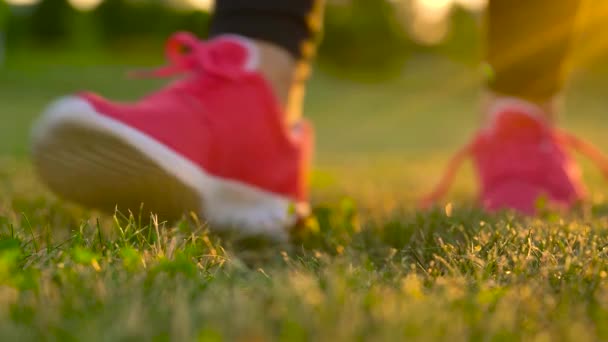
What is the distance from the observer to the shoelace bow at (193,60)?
177 centimetres

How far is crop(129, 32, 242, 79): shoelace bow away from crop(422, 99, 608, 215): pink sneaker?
2.85 feet

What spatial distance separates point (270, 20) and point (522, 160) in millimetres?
908

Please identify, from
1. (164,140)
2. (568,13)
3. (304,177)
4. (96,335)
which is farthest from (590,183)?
(96,335)

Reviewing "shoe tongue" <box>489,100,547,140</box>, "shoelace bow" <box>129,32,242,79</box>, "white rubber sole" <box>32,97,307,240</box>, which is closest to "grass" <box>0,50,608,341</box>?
"white rubber sole" <box>32,97,307,240</box>

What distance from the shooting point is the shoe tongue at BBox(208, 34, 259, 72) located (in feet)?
5.92

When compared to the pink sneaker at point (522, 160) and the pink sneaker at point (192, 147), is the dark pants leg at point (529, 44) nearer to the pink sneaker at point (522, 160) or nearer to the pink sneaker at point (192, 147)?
the pink sneaker at point (522, 160)

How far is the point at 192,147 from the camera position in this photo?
1623 mm

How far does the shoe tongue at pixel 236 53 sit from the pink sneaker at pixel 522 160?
31.9 inches

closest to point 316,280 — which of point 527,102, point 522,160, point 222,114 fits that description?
point 222,114

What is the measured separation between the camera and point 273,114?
1.84 meters

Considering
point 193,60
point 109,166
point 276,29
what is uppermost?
point 276,29

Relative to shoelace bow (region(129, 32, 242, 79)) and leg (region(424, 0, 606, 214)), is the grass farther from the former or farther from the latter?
shoelace bow (region(129, 32, 242, 79))

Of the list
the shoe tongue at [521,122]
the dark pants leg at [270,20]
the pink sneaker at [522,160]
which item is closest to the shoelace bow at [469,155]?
the pink sneaker at [522,160]

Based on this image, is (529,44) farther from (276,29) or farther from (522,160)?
(276,29)
